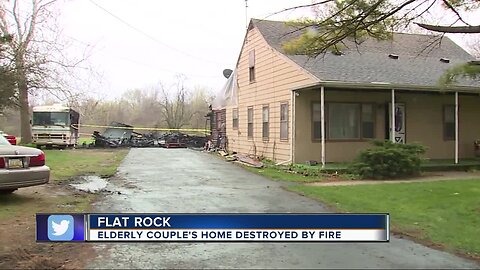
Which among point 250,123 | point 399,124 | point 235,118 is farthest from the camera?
point 235,118

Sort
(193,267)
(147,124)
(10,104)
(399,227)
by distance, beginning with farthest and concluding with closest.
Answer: (147,124)
(10,104)
(399,227)
(193,267)

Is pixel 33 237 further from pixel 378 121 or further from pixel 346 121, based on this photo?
pixel 378 121

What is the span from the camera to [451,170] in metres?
16.3

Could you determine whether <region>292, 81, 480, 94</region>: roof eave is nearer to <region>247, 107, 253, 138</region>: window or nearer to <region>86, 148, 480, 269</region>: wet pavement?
<region>247, 107, 253, 138</region>: window

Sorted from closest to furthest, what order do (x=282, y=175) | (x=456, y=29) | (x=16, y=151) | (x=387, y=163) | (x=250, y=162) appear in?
(x=456, y=29) → (x=16, y=151) → (x=387, y=163) → (x=282, y=175) → (x=250, y=162)

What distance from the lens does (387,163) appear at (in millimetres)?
13773

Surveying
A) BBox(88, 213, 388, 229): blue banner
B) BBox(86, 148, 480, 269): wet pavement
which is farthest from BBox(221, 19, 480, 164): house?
BBox(88, 213, 388, 229): blue banner

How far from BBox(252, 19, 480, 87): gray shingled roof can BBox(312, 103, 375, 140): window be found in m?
1.32

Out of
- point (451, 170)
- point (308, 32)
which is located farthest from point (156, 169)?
point (451, 170)

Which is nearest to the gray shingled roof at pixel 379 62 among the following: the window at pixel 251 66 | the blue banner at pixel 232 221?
the window at pixel 251 66

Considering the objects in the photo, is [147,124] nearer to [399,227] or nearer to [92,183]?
[92,183]

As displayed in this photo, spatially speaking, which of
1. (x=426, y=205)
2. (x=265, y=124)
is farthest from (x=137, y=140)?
(x=426, y=205)

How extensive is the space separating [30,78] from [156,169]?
793 centimetres

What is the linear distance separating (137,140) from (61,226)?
3217cm
